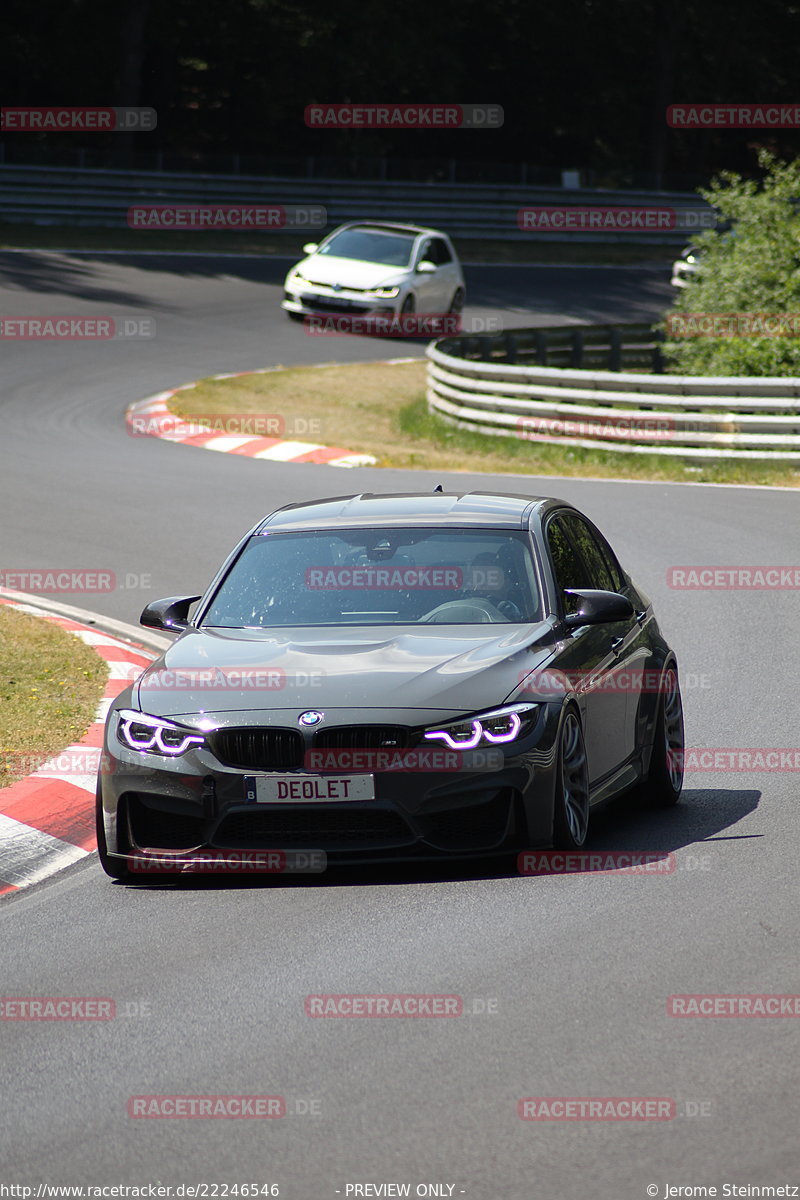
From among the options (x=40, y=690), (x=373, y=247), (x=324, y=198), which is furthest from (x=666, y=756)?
(x=324, y=198)

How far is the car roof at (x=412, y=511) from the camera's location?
341 inches

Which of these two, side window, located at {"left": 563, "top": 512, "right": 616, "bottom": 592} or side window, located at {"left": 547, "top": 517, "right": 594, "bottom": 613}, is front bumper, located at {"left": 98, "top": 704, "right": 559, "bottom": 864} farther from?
side window, located at {"left": 563, "top": 512, "right": 616, "bottom": 592}

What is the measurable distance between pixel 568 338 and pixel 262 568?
22571mm

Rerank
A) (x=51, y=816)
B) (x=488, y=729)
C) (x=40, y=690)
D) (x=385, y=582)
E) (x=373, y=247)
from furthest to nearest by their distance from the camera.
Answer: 1. (x=373, y=247)
2. (x=40, y=690)
3. (x=51, y=816)
4. (x=385, y=582)
5. (x=488, y=729)

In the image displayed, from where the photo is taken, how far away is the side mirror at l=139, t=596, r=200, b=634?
8477 mm

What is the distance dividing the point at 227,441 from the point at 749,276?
803cm

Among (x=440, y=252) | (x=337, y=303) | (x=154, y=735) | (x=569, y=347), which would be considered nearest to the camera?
(x=154, y=735)

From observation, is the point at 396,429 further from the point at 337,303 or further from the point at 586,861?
the point at 586,861

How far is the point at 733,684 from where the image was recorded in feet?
36.9

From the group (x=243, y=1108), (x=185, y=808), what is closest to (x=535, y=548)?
(x=185, y=808)

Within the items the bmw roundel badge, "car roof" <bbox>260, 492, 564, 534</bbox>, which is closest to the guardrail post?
"car roof" <bbox>260, 492, 564, 534</bbox>

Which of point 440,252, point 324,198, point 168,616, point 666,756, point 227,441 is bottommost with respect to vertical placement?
point 227,441

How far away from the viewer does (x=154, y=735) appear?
7402 mm

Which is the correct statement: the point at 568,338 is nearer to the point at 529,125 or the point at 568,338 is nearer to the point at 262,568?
the point at 262,568
